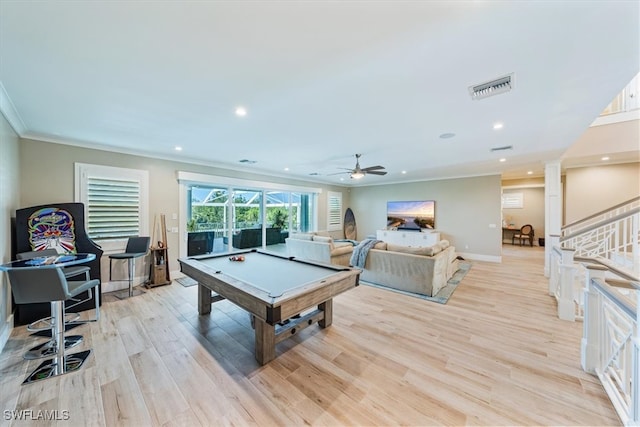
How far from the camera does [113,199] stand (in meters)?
4.33

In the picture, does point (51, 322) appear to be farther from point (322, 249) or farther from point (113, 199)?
point (322, 249)

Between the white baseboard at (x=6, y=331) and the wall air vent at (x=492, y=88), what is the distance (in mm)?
5560

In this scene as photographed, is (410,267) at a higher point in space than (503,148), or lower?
lower

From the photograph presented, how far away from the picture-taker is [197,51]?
5.81ft

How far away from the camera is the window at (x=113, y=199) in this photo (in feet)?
13.5

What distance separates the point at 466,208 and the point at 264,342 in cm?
755

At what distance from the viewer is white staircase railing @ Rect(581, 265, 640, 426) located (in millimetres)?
1515

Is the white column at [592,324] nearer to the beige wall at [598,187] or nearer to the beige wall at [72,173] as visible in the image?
the beige wall at [598,187]

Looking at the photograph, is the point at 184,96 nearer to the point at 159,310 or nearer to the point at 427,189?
the point at 159,310

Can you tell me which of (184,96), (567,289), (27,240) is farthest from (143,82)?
(567,289)

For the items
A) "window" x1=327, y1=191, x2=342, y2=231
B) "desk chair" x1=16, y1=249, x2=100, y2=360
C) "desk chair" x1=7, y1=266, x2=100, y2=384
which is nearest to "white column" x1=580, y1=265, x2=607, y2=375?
"desk chair" x1=7, y1=266, x2=100, y2=384

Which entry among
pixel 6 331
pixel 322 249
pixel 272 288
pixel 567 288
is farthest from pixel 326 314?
pixel 6 331

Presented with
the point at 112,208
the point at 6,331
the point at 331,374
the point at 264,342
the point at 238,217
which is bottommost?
the point at 331,374

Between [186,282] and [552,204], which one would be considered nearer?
[186,282]
